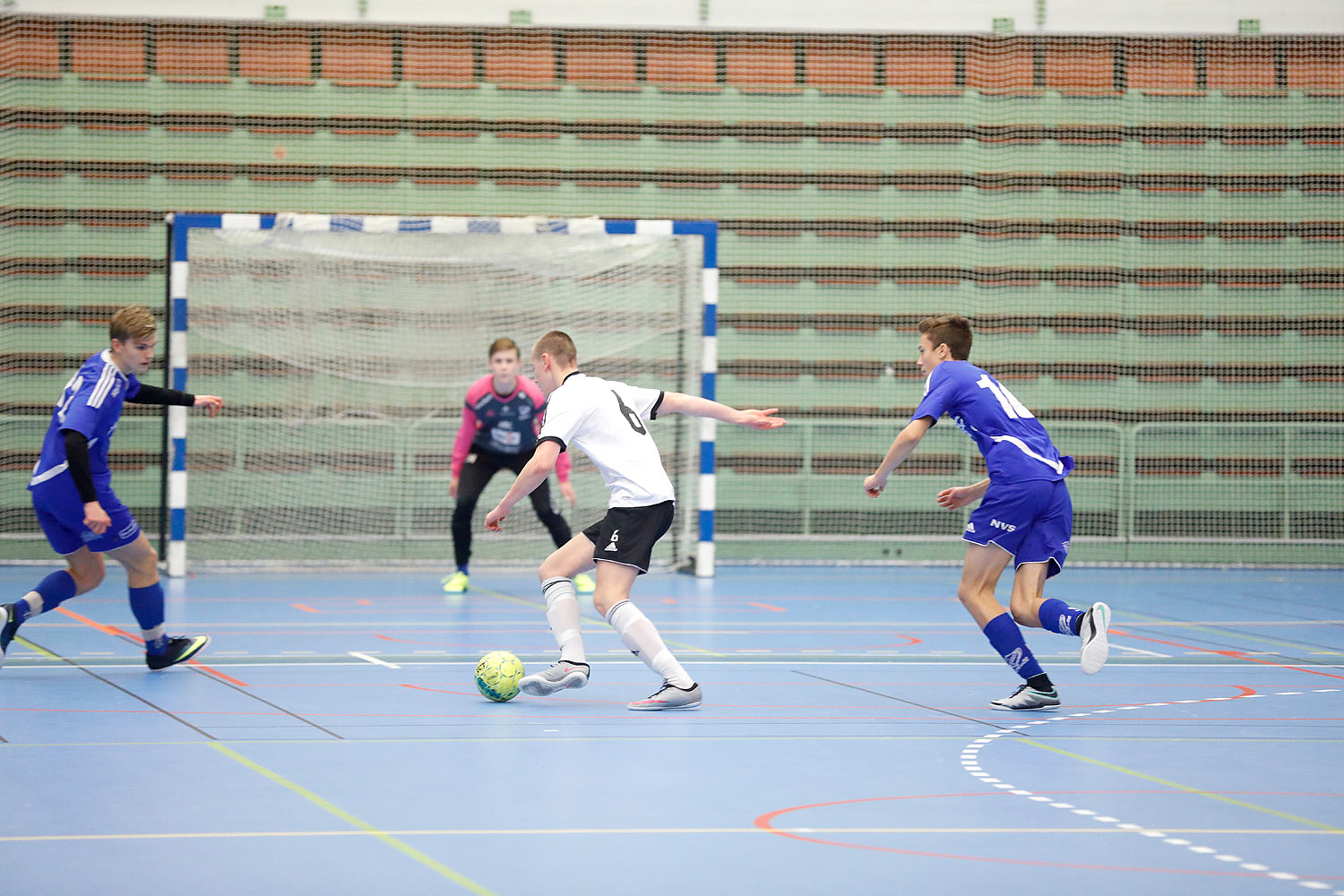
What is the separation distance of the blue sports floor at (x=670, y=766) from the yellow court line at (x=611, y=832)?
0.05ft

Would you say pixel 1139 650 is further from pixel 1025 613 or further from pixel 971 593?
pixel 971 593

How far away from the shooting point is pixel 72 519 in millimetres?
6664

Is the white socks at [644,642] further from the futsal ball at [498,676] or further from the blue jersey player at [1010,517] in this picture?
the blue jersey player at [1010,517]

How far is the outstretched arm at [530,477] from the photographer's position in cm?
582

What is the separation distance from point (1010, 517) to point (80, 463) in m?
4.15

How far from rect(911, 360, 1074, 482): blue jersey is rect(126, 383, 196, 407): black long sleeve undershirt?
3.68 meters

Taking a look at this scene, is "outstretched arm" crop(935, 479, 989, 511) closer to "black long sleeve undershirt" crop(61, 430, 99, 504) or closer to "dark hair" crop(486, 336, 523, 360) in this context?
"black long sleeve undershirt" crop(61, 430, 99, 504)

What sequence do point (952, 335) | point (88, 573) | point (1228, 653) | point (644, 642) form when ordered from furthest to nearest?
point (1228, 653) < point (88, 573) < point (952, 335) < point (644, 642)

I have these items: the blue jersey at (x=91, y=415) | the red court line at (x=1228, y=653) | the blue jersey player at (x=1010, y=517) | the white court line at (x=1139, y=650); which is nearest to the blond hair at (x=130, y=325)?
the blue jersey at (x=91, y=415)

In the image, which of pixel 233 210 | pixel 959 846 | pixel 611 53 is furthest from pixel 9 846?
pixel 611 53

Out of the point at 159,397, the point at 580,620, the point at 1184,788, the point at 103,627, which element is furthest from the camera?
the point at 103,627

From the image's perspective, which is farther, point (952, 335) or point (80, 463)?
point (952, 335)

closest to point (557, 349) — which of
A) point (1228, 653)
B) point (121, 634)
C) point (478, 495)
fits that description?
point (121, 634)

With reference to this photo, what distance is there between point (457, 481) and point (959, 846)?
799 cm
